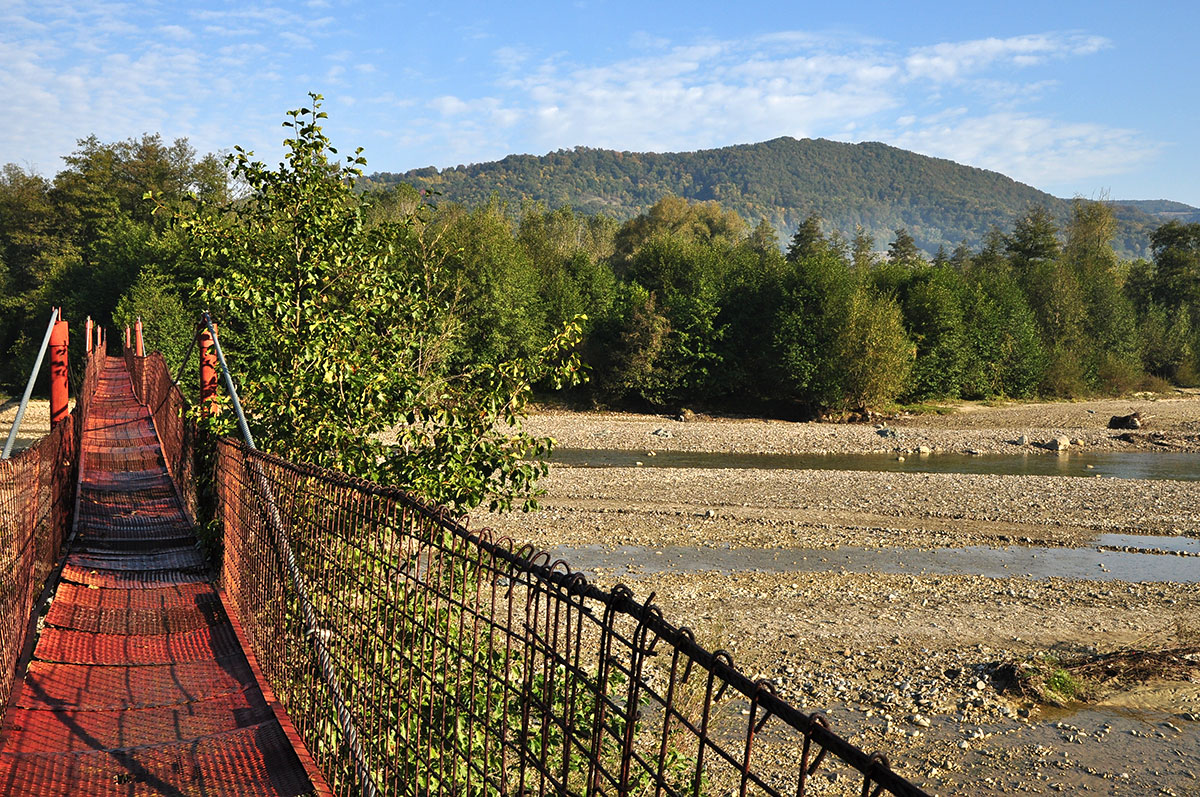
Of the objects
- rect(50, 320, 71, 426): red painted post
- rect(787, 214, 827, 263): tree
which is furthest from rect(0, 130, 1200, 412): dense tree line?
rect(50, 320, 71, 426): red painted post

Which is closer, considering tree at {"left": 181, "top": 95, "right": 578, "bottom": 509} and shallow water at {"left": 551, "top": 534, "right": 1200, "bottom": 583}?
tree at {"left": 181, "top": 95, "right": 578, "bottom": 509}

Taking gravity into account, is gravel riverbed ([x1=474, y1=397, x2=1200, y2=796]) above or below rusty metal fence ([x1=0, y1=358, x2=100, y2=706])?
below

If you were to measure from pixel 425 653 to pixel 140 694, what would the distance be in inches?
55.9

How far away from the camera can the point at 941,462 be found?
35.8 m

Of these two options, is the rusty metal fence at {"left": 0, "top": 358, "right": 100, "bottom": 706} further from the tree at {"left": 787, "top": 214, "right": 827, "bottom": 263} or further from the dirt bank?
the tree at {"left": 787, "top": 214, "right": 827, "bottom": 263}

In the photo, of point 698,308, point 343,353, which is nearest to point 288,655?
point 343,353

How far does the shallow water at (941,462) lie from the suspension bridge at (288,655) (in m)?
26.8

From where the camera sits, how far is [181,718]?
13.9 ft

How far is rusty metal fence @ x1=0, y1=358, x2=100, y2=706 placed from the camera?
4387mm

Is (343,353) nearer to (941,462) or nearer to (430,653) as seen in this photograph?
(430,653)

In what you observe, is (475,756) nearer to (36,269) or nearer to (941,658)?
(941,658)

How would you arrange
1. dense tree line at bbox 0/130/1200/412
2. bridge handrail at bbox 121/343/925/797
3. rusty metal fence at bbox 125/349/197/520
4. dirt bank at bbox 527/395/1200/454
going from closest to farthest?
bridge handrail at bbox 121/343/925/797 → rusty metal fence at bbox 125/349/197/520 → dirt bank at bbox 527/395/1200/454 → dense tree line at bbox 0/130/1200/412

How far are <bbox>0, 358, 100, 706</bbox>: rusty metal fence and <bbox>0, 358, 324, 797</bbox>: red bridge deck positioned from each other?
6.4 inches

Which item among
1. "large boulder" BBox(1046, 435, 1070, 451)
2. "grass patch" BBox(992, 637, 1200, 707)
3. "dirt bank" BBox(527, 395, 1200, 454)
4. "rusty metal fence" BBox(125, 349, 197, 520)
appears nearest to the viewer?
"rusty metal fence" BBox(125, 349, 197, 520)
